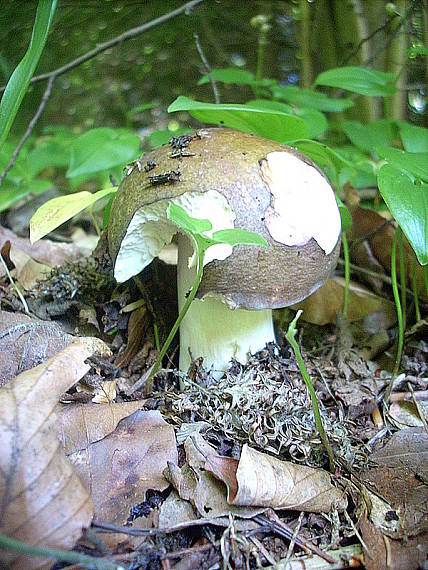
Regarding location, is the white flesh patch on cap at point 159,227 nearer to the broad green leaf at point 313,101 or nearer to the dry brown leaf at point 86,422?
the dry brown leaf at point 86,422

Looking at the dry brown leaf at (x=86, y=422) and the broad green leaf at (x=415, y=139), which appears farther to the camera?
the broad green leaf at (x=415, y=139)

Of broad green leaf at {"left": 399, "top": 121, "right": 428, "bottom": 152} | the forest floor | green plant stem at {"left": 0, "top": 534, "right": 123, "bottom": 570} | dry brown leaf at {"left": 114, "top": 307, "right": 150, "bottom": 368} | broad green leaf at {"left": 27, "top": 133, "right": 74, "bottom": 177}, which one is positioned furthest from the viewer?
broad green leaf at {"left": 27, "top": 133, "right": 74, "bottom": 177}

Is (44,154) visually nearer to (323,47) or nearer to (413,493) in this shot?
(323,47)

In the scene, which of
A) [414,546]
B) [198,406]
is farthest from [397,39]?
[414,546]

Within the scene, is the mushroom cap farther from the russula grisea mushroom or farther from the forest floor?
the forest floor

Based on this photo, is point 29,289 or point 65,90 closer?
point 29,289

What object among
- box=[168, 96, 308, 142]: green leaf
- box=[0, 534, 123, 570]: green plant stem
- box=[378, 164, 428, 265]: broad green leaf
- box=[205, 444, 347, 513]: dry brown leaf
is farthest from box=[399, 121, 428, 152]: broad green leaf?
box=[0, 534, 123, 570]: green plant stem

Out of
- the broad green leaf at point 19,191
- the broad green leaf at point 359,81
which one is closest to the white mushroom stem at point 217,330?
the broad green leaf at point 359,81
